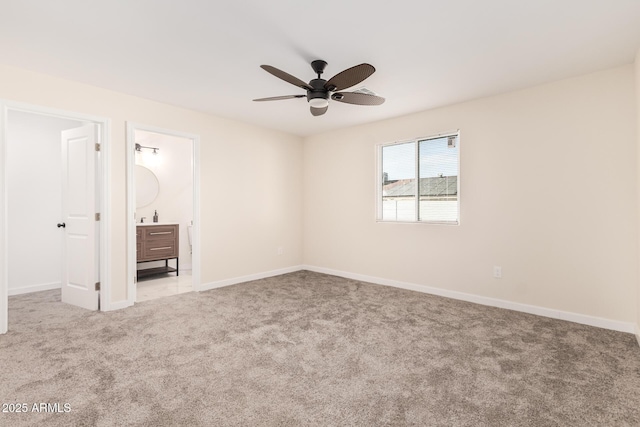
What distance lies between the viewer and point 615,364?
7.47ft

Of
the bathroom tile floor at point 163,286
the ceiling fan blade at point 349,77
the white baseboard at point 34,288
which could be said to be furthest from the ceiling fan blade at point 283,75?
the white baseboard at point 34,288

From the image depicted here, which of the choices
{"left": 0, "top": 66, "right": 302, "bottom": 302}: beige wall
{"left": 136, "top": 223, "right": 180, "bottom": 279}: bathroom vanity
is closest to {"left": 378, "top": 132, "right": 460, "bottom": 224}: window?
{"left": 0, "top": 66, "right": 302, "bottom": 302}: beige wall

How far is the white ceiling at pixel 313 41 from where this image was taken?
6.83 feet

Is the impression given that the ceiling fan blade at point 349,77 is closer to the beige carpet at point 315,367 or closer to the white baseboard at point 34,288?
the beige carpet at point 315,367

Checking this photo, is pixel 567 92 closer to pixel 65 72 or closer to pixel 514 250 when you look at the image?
pixel 514 250

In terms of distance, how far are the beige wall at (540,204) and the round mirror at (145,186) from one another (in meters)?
4.05

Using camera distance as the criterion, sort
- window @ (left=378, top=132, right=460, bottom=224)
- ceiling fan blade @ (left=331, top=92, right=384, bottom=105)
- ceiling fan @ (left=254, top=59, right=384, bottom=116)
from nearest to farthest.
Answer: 1. ceiling fan @ (left=254, top=59, right=384, bottom=116)
2. ceiling fan blade @ (left=331, top=92, right=384, bottom=105)
3. window @ (left=378, top=132, right=460, bottom=224)

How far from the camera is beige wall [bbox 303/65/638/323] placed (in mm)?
2928

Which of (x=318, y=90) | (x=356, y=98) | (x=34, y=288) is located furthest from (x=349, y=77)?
(x=34, y=288)

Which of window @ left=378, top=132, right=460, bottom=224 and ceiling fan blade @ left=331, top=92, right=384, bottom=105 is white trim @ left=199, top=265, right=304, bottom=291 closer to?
window @ left=378, top=132, right=460, bottom=224

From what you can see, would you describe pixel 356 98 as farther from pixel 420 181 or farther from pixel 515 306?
pixel 515 306

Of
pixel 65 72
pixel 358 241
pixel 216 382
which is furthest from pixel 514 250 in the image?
pixel 65 72

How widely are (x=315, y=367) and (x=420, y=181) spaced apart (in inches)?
118

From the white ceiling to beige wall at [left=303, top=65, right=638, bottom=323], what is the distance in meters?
0.34
